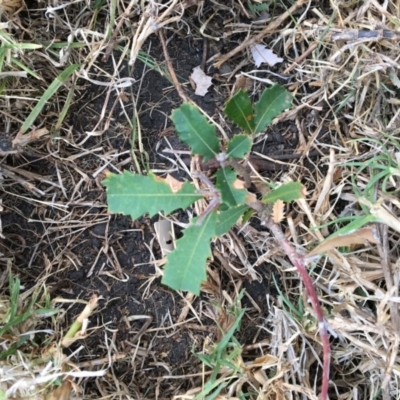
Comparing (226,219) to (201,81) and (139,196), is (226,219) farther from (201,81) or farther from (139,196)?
(201,81)

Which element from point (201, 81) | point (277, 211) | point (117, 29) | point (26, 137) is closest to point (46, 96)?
point (26, 137)

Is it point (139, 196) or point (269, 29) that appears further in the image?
point (269, 29)

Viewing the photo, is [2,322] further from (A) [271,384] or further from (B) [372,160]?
(B) [372,160]

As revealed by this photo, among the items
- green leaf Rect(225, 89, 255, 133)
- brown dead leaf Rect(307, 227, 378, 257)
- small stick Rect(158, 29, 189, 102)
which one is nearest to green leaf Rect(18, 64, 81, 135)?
small stick Rect(158, 29, 189, 102)

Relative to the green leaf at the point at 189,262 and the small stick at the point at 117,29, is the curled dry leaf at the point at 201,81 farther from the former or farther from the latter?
the green leaf at the point at 189,262

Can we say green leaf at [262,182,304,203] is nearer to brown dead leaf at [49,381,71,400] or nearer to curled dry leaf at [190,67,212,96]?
curled dry leaf at [190,67,212,96]

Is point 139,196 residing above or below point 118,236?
above
